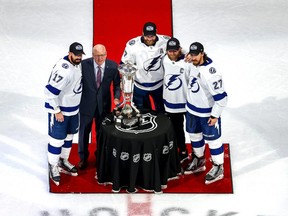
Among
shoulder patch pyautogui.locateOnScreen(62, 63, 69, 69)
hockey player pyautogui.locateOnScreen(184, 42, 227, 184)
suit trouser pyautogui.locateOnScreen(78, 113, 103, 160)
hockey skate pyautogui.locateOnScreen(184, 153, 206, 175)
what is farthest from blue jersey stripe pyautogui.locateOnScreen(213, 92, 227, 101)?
shoulder patch pyautogui.locateOnScreen(62, 63, 69, 69)

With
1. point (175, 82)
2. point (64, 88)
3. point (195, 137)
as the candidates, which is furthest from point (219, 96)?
point (64, 88)

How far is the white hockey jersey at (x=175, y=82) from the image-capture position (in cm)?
867

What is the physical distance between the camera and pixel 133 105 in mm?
8789

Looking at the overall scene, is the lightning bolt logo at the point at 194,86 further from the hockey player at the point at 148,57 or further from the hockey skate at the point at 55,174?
the hockey skate at the point at 55,174

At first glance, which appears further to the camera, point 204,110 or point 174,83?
point 174,83

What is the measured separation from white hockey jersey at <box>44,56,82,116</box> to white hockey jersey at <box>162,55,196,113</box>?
863 millimetres

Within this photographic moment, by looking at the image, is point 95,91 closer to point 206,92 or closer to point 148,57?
point 148,57

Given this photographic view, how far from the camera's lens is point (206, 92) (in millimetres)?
8453

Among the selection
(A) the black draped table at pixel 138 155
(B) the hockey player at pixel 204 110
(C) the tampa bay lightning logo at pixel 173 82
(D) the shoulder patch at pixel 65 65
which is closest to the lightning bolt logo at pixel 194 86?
(B) the hockey player at pixel 204 110

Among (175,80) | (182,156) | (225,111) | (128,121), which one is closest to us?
(128,121)

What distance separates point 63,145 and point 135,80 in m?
0.99

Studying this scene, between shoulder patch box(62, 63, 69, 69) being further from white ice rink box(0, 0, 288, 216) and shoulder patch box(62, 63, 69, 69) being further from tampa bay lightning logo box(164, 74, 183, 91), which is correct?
white ice rink box(0, 0, 288, 216)

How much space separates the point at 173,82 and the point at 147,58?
392 mm

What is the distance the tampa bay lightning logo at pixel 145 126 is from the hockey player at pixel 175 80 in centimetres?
24
